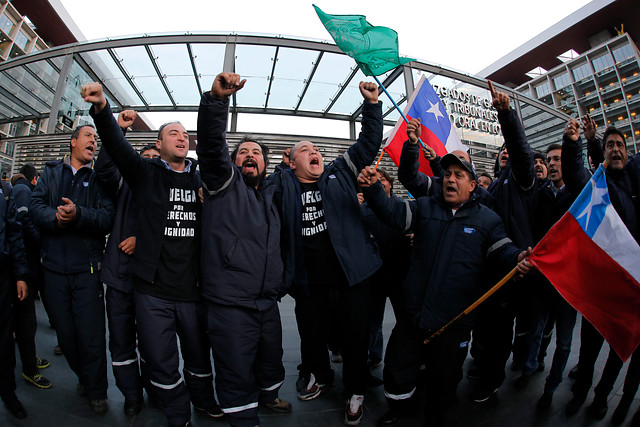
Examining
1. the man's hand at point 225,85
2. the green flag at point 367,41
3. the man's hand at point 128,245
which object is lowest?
the man's hand at point 128,245

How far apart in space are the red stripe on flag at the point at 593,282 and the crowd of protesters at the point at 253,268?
204 mm

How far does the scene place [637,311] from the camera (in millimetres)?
1890

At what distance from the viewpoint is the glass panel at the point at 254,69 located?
9422 millimetres

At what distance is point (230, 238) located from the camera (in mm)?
2137

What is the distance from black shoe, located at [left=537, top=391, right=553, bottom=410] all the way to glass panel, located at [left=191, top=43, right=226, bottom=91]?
10.4m

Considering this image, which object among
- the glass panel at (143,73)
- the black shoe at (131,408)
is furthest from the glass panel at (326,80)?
the black shoe at (131,408)

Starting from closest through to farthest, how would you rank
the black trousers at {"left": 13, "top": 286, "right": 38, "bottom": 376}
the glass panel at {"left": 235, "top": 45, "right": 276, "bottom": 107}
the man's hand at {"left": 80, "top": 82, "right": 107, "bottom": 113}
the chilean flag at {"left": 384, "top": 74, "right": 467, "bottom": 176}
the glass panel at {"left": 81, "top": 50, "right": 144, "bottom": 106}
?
the man's hand at {"left": 80, "top": 82, "right": 107, "bottom": 113}, the black trousers at {"left": 13, "top": 286, "right": 38, "bottom": 376}, the chilean flag at {"left": 384, "top": 74, "right": 467, "bottom": 176}, the glass panel at {"left": 235, "top": 45, "right": 276, "bottom": 107}, the glass panel at {"left": 81, "top": 50, "right": 144, "bottom": 106}

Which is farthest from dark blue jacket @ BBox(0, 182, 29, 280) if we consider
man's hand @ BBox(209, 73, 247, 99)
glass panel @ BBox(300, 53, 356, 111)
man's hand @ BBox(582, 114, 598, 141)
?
glass panel @ BBox(300, 53, 356, 111)

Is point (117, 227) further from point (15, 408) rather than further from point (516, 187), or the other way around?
point (516, 187)

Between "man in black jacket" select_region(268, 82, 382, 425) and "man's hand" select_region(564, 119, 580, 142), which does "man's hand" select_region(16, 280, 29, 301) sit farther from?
"man's hand" select_region(564, 119, 580, 142)

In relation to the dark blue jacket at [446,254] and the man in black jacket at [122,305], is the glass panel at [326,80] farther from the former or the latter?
the man in black jacket at [122,305]

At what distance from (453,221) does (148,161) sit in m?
2.47

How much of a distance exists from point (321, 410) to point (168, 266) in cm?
171

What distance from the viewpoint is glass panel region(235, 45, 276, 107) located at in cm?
942
